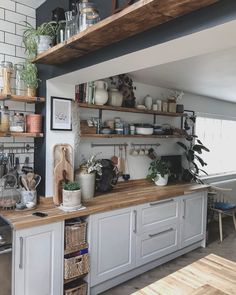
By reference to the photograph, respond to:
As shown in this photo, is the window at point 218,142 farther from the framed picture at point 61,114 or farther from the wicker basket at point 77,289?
the wicker basket at point 77,289

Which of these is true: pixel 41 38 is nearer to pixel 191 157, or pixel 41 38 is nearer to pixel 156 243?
pixel 156 243

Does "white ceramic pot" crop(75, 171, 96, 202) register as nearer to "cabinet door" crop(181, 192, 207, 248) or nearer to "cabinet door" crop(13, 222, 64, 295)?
"cabinet door" crop(13, 222, 64, 295)

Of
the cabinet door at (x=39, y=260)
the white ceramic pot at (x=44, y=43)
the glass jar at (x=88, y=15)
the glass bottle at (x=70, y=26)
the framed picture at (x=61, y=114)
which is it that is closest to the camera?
the glass jar at (x=88, y=15)

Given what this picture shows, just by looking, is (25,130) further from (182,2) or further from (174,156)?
Result: (174,156)

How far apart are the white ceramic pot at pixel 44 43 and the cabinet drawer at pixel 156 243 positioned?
6.40 feet

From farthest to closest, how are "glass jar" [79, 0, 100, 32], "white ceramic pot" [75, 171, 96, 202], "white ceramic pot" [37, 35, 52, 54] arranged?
"white ceramic pot" [75, 171, 96, 202]
"white ceramic pot" [37, 35, 52, 54]
"glass jar" [79, 0, 100, 32]

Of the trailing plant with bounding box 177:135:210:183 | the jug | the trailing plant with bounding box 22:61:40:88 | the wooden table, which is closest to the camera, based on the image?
the wooden table

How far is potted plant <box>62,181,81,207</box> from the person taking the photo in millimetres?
2154

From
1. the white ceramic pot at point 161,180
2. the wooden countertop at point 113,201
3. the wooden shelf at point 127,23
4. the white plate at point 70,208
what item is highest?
the wooden shelf at point 127,23

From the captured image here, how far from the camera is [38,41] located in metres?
2.04

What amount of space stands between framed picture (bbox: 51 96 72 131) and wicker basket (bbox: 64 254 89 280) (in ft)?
3.71

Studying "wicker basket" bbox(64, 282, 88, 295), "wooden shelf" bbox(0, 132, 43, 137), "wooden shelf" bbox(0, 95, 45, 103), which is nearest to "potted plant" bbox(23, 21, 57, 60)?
"wooden shelf" bbox(0, 95, 45, 103)

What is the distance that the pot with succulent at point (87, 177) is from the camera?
251cm

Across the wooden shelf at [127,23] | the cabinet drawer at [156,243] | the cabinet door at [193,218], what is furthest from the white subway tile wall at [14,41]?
the cabinet door at [193,218]
